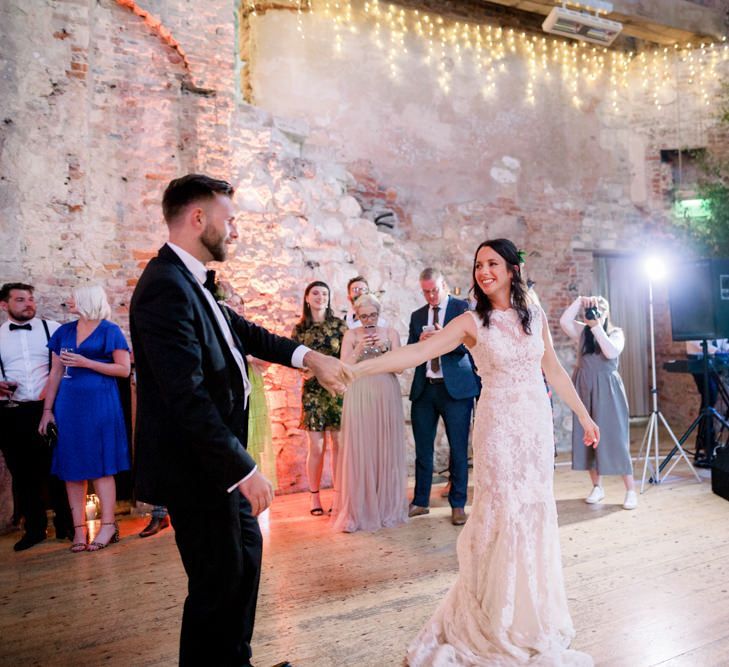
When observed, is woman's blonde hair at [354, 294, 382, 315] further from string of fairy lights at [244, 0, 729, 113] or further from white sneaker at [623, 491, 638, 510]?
string of fairy lights at [244, 0, 729, 113]

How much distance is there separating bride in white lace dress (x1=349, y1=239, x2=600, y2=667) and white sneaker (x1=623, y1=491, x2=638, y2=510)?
7.65 feet

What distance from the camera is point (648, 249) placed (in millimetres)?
7938

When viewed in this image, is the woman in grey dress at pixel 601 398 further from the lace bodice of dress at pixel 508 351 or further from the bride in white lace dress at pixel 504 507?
the lace bodice of dress at pixel 508 351

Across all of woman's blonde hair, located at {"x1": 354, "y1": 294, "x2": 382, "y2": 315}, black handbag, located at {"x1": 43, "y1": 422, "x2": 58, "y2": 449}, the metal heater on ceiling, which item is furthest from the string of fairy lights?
black handbag, located at {"x1": 43, "y1": 422, "x2": 58, "y2": 449}

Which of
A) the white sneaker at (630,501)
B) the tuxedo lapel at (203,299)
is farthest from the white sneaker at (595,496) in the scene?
the tuxedo lapel at (203,299)

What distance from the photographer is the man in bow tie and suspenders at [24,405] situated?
4160 millimetres

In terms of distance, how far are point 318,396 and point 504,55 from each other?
5.15 metres

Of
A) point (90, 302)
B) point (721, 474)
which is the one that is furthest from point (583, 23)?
point (90, 302)

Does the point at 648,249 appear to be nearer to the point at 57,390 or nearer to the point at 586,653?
the point at 586,653

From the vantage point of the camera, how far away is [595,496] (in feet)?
15.3

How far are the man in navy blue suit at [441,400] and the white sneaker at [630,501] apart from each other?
1.28 m

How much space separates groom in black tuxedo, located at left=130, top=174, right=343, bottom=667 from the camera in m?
1.70

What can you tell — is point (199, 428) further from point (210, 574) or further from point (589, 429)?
point (589, 429)

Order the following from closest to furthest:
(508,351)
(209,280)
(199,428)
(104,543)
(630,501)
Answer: (199,428)
(209,280)
(508,351)
(104,543)
(630,501)
